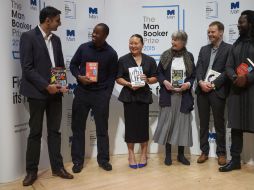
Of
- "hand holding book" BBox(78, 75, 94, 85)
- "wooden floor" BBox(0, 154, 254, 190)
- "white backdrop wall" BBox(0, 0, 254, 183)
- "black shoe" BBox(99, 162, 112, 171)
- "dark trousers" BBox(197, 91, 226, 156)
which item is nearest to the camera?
"wooden floor" BBox(0, 154, 254, 190)

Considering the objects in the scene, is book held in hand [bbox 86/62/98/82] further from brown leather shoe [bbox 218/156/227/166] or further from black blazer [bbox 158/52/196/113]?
brown leather shoe [bbox 218/156/227/166]

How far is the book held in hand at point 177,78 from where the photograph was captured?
Answer: 416cm

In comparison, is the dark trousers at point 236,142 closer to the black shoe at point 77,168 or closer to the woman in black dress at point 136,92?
the woman in black dress at point 136,92

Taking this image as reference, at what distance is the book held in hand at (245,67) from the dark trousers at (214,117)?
0.49m

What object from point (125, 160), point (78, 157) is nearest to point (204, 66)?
point (125, 160)

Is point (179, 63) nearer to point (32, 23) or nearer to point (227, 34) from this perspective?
point (227, 34)

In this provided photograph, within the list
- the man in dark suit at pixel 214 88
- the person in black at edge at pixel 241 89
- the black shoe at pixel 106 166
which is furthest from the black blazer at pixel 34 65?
the person in black at edge at pixel 241 89

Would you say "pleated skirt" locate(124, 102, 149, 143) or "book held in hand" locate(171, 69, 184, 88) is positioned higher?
"book held in hand" locate(171, 69, 184, 88)

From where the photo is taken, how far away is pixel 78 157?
4.11m

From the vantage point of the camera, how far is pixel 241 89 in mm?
3863

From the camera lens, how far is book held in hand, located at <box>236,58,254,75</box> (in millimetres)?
3760

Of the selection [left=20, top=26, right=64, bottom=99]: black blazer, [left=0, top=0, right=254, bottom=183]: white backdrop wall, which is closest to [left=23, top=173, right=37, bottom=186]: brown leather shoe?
[left=0, top=0, right=254, bottom=183]: white backdrop wall

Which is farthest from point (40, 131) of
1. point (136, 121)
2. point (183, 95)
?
point (183, 95)

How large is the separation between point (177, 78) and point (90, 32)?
4.39 ft
